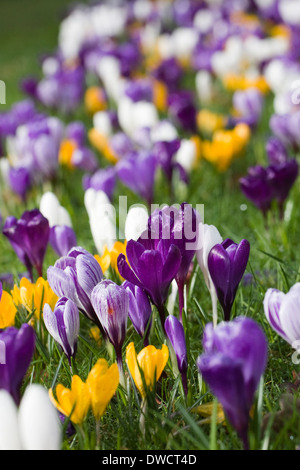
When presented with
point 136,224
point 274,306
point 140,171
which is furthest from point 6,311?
point 140,171

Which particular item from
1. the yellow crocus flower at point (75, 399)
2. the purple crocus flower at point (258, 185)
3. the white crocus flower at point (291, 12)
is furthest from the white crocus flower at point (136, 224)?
the white crocus flower at point (291, 12)

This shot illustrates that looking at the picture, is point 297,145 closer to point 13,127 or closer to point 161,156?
point 161,156

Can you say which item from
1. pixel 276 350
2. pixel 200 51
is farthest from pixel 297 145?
pixel 200 51

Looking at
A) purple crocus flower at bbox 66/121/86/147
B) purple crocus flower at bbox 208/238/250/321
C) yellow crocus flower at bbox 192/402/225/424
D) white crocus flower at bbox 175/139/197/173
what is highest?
purple crocus flower at bbox 66/121/86/147

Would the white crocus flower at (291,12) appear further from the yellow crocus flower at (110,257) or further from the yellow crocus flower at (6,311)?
the yellow crocus flower at (6,311)

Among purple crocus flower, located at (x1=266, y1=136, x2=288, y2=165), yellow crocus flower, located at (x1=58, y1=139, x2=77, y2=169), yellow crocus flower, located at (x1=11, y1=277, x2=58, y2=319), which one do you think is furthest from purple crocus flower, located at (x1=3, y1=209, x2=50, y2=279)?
yellow crocus flower, located at (x1=58, y1=139, x2=77, y2=169)

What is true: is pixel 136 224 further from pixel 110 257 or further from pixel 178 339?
pixel 178 339

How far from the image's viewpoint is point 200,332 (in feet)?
5.62

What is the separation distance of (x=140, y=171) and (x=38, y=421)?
5.09 feet

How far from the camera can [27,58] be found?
7.23 meters

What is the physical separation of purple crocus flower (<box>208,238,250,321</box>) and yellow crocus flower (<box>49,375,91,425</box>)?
363 mm

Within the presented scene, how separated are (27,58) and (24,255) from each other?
5.84 meters

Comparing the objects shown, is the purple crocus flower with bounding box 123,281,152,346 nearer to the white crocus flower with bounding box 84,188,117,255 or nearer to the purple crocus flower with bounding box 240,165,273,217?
the white crocus flower with bounding box 84,188,117,255

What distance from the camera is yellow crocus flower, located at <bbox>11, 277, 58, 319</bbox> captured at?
5.13ft
